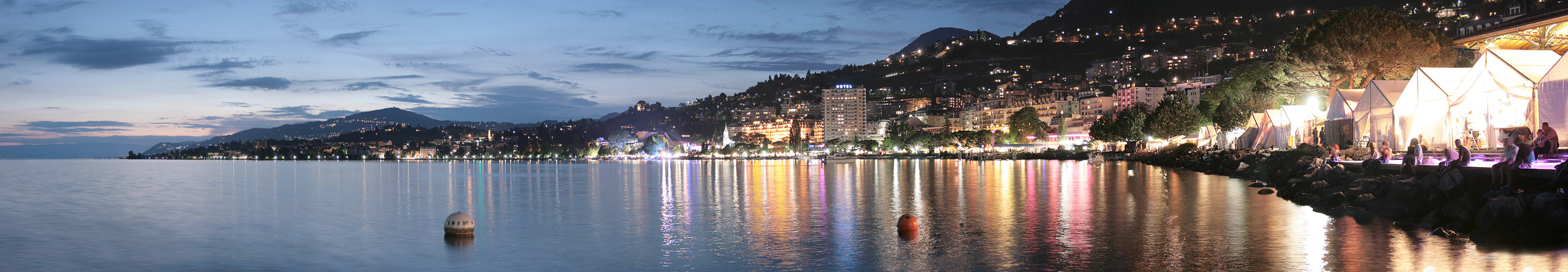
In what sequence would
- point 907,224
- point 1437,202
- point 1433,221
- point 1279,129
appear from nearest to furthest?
point 1433,221
point 907,224
point 1437,202
point 1279,129

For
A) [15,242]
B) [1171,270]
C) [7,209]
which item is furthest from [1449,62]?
[7,209]

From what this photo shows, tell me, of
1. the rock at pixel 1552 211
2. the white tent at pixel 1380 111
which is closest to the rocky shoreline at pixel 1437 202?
the rock at pixel 1552 211

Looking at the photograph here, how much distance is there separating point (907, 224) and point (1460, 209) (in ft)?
32.2

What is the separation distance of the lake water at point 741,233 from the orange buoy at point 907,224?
243 millimetres

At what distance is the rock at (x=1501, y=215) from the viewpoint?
14.8m

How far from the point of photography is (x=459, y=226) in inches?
715

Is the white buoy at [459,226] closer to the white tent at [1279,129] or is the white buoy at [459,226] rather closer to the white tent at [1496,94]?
the white tent at [1496,94]

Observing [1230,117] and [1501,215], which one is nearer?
[1501,215]

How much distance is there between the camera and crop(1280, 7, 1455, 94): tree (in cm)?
4312

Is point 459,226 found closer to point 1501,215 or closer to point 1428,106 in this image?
point 1501,215

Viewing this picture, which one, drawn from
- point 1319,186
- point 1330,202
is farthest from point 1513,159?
point 1319,186

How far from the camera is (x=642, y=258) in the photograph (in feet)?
48.1

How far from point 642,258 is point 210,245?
374 inches

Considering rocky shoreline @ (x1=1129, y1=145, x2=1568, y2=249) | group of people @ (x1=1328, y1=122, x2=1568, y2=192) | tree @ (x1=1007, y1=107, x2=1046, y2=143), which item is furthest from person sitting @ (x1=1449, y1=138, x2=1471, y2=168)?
tree @ (x1=1007, y1=107, x2=1046, y2=143)
